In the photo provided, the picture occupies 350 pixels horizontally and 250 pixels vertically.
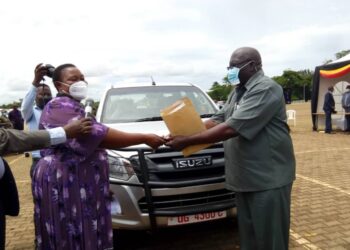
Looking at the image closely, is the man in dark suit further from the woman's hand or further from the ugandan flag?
the woman's hand

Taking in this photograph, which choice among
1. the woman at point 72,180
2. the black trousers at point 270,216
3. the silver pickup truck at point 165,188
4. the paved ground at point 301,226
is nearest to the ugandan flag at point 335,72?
the paved ground at point 301,226

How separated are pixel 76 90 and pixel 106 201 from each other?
0.74 m

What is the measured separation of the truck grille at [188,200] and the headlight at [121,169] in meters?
0.27

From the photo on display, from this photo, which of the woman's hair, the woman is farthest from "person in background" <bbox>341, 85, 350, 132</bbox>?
the woman's hair

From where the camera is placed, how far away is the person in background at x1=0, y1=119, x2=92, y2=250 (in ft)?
6.10

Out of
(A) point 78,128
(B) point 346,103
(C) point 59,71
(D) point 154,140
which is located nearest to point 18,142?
(A) point 78,128

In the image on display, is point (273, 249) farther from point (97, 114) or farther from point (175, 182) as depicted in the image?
point (97, 114)

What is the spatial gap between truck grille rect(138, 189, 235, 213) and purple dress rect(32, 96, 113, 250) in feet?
3.72

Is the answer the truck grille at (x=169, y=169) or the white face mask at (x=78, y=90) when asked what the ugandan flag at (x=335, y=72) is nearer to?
the truck grille at (x=169, y=169)

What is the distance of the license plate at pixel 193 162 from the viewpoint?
3596 mm

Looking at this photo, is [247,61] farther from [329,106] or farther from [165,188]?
[329,106]

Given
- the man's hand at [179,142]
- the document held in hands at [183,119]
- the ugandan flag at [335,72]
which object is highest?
the ugandan flag at [335,72]

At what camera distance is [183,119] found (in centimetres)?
277

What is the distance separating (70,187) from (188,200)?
5.20 feet
